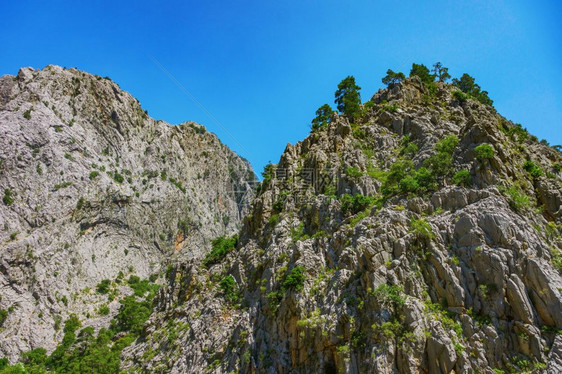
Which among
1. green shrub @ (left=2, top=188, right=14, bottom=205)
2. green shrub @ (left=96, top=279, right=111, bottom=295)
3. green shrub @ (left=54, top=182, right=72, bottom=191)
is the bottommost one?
green shrub @ (left=96, top=279, right=111, bottom=295)

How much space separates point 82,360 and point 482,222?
58.5 metres

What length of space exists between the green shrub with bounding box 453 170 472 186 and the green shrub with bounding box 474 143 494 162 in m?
1.77

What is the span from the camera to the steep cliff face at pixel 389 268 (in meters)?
23.5

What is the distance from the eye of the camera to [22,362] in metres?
59.0

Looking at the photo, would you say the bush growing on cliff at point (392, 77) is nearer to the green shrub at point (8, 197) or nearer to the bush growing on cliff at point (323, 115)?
the bush growing on cliff at point (323, 115)

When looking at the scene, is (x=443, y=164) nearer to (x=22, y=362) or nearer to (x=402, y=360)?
(x=402, y=360)

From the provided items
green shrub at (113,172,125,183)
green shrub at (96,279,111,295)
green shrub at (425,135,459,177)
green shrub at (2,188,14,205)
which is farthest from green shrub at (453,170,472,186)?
green shrub at (2,188,14,205)

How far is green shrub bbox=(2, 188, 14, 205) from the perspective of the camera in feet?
241

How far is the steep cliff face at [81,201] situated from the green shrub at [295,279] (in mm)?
52252

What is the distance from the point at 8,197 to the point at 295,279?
69763 mm

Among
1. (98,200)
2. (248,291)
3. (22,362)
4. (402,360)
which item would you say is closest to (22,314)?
(22,362)

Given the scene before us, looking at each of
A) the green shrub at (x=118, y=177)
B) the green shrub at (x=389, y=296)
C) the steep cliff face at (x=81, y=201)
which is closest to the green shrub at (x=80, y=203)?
the steep cliff face at (x=81, y=201)

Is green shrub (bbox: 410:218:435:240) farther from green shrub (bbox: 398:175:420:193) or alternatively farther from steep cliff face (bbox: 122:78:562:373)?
green shrub (bbox: 398:175:420:193)

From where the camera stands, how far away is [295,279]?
32188 millimetres
